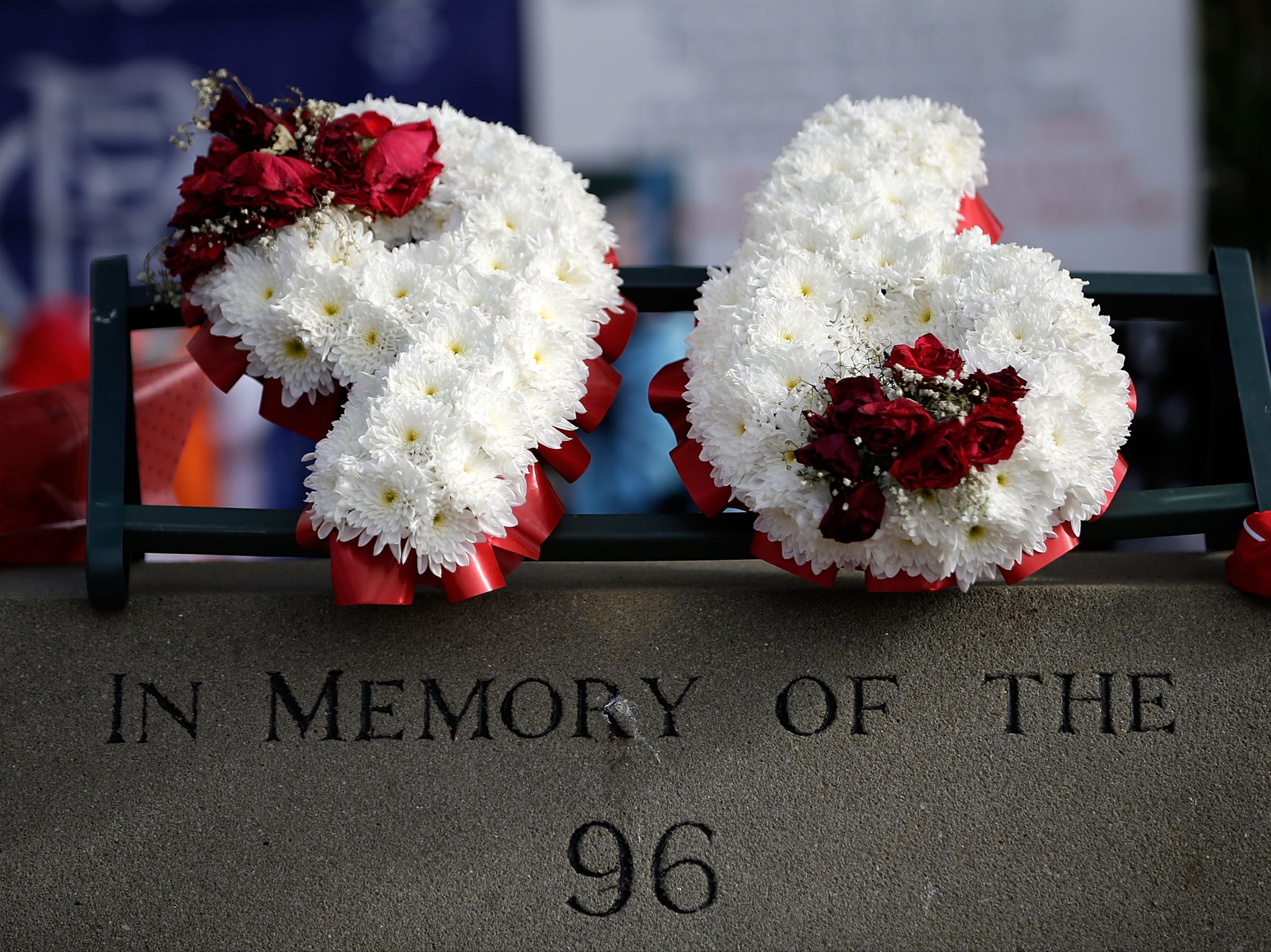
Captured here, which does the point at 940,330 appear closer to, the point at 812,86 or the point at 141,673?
the point at 141,673

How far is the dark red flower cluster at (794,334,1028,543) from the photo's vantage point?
4.66 ft

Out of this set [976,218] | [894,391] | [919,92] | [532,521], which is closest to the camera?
[894,391]

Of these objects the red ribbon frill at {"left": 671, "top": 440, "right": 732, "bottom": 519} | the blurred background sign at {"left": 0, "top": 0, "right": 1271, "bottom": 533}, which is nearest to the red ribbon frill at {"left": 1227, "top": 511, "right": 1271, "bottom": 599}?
the red ribbon frill at {"left": 671, "top": 440, "right": 732, "bottom": 519}

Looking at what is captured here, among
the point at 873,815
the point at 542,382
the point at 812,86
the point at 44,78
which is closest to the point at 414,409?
the point at 542,382

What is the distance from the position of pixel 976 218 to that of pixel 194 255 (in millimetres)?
1378

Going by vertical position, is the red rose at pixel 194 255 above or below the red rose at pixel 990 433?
above

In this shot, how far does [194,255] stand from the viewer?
175cm

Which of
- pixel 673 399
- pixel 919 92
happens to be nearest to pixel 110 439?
pixel 673 399

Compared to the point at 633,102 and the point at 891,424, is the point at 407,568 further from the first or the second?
the point at 633,102

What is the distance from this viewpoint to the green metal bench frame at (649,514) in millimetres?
1688

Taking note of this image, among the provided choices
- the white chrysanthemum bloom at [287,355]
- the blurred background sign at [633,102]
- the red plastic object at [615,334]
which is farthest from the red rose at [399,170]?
the blurred background sign at [633,102]

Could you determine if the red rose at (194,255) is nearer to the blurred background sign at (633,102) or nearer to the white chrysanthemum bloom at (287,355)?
the white chrysanthemum bloom at (287,355)

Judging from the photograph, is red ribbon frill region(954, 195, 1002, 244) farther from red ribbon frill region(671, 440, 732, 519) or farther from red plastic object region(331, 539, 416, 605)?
red plastic object region(331, 539, 416, 605)

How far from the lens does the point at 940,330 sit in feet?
5.54
